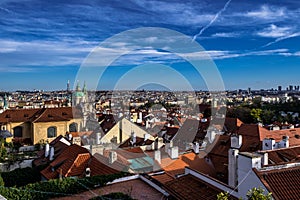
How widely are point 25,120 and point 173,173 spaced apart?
23.4 m

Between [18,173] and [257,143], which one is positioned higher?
[257,143]

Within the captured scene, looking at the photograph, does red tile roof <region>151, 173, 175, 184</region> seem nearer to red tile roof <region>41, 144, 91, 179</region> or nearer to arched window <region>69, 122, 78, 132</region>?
red tile roof <region>41, 144, 91, 179</region>

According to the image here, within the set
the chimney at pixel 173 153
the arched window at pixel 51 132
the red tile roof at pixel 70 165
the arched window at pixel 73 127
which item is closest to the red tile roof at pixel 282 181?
the chimney at pixel 173 153

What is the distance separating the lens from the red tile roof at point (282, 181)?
7.04m

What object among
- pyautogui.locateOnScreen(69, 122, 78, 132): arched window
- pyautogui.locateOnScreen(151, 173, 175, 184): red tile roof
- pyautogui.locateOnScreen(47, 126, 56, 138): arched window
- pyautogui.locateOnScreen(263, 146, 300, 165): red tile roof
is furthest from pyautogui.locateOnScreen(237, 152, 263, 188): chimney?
pyautogui.locateOnScreen(69, 122, 78, 132): arched window

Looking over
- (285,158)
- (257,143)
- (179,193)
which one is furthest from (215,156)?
(179,193)

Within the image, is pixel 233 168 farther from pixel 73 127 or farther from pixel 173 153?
pixel 73 127

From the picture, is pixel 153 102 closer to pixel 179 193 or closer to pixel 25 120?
pixel 25 120

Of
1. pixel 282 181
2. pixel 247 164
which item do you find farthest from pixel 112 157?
pixel 282 181

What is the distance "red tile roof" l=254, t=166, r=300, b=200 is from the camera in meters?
7.04

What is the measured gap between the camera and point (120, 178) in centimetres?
1170

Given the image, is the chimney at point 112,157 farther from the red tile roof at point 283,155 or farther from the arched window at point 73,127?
the arched window at point 73,127

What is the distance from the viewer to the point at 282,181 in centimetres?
742

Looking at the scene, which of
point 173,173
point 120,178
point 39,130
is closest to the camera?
point 120,178
